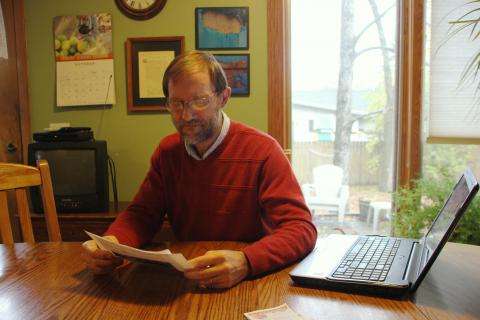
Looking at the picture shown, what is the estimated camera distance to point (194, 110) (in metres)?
1.37

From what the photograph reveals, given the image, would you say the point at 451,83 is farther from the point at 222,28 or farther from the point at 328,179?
the point at 222,28

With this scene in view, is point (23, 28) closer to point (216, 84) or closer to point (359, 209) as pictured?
point (216, 84)

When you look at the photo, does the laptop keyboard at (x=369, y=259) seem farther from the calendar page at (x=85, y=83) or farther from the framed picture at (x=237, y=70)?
the calendar page at (x=85, y=83)

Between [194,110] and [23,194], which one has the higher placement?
[194,110]

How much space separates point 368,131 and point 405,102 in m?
0.29

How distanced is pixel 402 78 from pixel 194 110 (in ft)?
5.72

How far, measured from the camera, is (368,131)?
280cm

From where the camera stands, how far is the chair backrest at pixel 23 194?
1.40m

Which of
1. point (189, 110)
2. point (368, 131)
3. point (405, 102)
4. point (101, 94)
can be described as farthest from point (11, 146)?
point (405, 102)

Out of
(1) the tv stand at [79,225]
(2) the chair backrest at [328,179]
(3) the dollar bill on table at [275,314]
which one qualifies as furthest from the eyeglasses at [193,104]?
(2) the chair backrest at [328,179]

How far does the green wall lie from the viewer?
2.68 meters

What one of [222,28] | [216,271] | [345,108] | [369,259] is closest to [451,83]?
[345,108]

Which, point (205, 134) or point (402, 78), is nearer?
point (205, 134)

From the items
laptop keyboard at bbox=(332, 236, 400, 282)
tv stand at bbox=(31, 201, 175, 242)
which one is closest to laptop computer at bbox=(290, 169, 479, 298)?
laptop keyboard at bbox=(332, 236, 400, 282)
